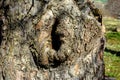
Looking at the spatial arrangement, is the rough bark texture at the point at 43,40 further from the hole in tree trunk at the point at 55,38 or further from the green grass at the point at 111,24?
the green grass at the point at 111,24

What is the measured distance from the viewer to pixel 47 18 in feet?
19.7

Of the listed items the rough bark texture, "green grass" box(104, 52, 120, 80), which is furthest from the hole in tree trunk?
"green grass" box(104, 52, 120, 80)

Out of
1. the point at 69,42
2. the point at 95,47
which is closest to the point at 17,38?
the point at 69,42

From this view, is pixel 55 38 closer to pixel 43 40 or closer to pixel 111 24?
pixel 43 40

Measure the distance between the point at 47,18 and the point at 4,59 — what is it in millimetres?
919

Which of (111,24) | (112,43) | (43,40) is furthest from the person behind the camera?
(111,24)

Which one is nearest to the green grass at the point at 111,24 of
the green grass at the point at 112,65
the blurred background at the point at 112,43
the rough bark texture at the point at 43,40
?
the blurred background at the point at 112,43

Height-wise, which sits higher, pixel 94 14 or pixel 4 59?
pixel 94 14

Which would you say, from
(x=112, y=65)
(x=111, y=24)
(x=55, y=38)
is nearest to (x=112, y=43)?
→ (x=112, y=65)

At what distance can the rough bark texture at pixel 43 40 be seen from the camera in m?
6.00

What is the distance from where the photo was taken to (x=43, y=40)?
6.04 metres

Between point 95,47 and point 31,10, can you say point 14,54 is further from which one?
point 95,47

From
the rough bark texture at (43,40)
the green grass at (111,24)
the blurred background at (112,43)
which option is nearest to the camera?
the rough bark texture at (43,40)

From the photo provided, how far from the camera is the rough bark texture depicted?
6.00 m
